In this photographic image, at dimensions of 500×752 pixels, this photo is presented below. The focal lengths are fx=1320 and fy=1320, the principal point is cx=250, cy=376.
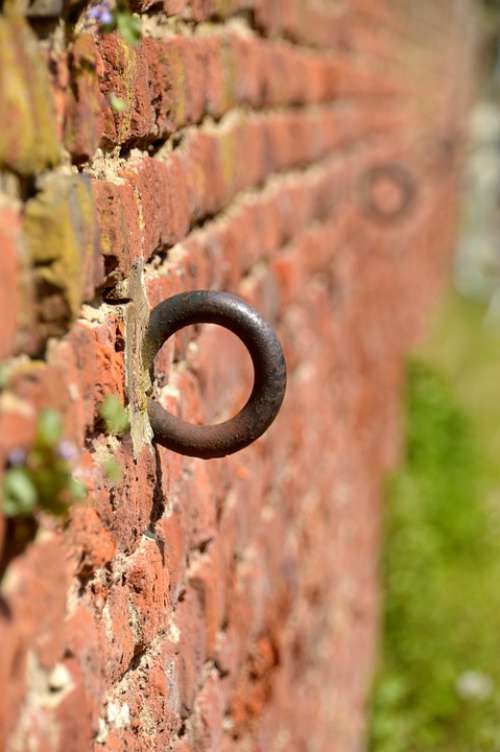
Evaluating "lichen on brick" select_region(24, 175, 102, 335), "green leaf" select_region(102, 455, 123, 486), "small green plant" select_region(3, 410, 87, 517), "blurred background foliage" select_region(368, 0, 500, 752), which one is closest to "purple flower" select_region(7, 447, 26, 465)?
"small green plant" select_region(3, 410, 87, 517)

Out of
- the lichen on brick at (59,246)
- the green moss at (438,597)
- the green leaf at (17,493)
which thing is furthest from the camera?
the green moss at (438,597)

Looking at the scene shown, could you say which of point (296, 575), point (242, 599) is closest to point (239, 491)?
point (242, 599)

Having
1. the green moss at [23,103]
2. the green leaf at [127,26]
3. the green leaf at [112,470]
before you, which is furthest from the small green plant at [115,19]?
the green leaf at [112,470]

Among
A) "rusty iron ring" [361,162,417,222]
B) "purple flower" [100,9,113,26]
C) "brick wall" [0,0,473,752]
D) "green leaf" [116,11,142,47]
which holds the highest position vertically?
"purple flower" [100,9,113,26]

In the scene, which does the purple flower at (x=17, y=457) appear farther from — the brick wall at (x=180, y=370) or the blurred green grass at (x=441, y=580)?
the blurred green grass at (x=441, y=580)

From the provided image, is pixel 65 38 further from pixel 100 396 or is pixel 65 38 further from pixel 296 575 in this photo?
pixel 296 575

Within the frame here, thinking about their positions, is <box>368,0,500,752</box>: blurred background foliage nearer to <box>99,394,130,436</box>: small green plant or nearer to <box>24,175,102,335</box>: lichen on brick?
<box>99,394,130,436</box>: small green plant

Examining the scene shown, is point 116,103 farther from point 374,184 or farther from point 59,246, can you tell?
point 374,184
